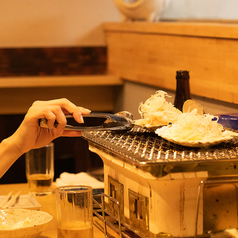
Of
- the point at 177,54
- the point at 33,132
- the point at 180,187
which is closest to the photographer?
the point at 180,187

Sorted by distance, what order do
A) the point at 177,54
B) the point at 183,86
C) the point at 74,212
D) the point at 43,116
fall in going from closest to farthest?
the point at 74,212 → the point at 43,116 → the point at 183,86 → the point at 177,54

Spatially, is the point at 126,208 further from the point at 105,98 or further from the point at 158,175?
the point at 105,98

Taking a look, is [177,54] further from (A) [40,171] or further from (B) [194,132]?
(B) [194,132]

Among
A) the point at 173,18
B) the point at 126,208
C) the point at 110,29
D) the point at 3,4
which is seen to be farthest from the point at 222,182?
the point at 3,4

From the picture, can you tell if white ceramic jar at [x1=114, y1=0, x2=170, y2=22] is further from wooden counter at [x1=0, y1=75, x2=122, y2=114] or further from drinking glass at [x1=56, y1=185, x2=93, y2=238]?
drinking glass at [x1=56, y1=185, x2=93, y2=238]

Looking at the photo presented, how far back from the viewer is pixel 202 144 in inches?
40.6

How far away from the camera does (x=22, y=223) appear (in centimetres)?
115

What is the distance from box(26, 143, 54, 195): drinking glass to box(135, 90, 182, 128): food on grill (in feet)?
1.74

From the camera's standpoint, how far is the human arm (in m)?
1.25

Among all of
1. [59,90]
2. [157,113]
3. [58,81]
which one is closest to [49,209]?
[157,113]

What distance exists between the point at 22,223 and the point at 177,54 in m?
1.39

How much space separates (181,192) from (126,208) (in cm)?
20

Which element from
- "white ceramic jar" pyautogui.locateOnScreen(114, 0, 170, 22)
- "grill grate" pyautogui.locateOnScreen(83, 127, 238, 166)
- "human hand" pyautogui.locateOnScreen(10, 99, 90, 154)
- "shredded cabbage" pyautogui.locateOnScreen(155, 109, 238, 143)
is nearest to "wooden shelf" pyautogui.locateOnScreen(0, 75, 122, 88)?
"white ceramic jar" pyautogui.locateOnScreen(114, 0, 170, 22)

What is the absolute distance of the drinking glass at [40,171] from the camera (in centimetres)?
169
